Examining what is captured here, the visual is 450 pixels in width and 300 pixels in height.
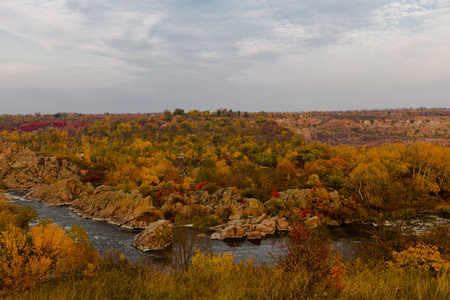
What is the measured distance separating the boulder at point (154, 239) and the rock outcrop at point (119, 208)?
26.8ft

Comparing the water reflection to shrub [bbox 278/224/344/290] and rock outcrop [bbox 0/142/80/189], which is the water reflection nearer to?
shrub [bbox 278/224/344/290]

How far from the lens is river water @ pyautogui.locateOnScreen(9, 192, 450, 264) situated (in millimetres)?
27594

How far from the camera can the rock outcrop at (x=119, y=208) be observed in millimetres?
39625

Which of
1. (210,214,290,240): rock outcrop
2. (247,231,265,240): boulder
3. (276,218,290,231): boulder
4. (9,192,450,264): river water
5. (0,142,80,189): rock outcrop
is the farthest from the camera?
(0,142,80,189): rock outcrop

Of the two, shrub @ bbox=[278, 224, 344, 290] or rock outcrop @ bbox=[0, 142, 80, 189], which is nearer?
shrub @ bbox=[278, 224, 344, 290]

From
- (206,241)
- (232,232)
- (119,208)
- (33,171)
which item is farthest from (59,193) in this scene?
(232,232)

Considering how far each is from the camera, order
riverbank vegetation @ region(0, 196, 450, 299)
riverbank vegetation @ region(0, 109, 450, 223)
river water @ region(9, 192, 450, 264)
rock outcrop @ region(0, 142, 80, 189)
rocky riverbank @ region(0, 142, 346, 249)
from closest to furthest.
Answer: riverbank vegetation @ region(0, 196, 450, 299) < river water @ region(9, 192, 450, 264) < rocky riverbank @ region(0, 142, 346, 249) < riverbank vegetation @ region(0, 109, 450, 223) < rock outcrop @ region(0, 142, 80, 189)

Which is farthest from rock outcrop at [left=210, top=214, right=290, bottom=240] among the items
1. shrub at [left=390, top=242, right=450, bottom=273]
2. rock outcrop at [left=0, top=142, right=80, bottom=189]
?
rock outcrop at [left=0, top=142, right=80, bottom=189]

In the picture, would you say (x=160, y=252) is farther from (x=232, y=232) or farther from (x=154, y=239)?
(x=232, y=232)

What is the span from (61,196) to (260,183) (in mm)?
40547

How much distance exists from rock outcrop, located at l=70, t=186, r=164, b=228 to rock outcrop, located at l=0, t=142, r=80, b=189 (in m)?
22.0

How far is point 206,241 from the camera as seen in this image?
33.1m

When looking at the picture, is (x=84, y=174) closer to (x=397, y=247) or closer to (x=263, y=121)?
(x=397, y=247)

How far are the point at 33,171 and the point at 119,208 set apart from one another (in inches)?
1553
